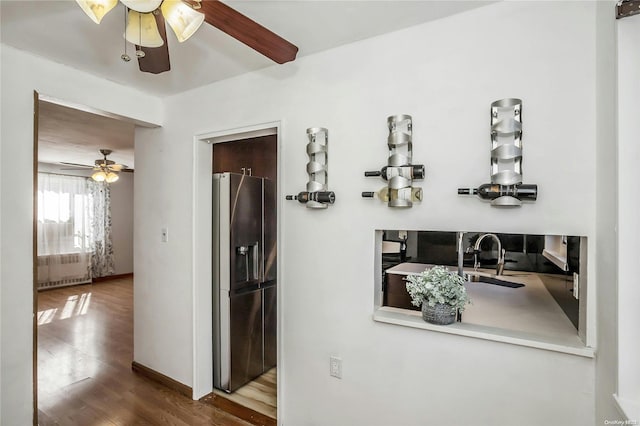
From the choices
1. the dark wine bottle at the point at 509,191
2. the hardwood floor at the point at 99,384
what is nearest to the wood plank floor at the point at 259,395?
the hardwood floor at the point at 99,384

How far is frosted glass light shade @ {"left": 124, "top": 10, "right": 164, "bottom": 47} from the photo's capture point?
4.37ft

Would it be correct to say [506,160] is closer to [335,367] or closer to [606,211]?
[606,211]

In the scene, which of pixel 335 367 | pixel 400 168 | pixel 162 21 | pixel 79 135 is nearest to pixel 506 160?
pixel 400 168

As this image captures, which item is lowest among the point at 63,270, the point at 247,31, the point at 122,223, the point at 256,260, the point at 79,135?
the point at 63,270

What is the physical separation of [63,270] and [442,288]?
25.6 feet

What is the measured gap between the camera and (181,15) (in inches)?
49.9

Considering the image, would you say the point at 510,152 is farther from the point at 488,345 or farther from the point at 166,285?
the point at 166,285

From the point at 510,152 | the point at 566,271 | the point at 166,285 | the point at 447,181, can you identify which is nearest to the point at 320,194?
the point at 447,181

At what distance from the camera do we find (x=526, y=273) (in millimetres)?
1726

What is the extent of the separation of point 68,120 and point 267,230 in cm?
255

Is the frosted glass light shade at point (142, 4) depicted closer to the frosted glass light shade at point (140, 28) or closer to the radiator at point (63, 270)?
the frosted glass light shade at point (140, 28)

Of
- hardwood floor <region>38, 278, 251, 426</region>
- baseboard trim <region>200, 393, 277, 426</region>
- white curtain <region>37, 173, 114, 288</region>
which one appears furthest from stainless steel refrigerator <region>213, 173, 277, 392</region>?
white curtain <region>37, 173, 114, 288</region>

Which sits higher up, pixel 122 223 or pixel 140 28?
pixel 140 28

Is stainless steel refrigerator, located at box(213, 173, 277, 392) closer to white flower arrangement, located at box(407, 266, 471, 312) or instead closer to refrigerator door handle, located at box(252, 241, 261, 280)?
refrigerator door handle, located at box(252, 241, 261, 280)
